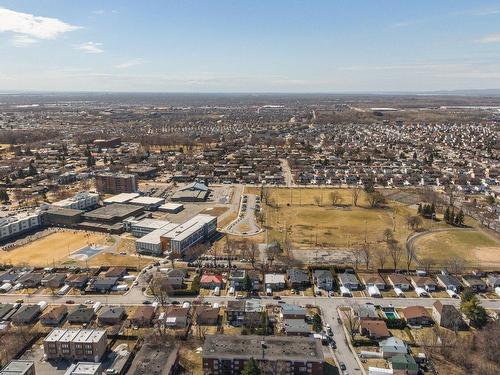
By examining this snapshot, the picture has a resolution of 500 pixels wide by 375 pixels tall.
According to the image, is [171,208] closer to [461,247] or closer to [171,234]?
[171,234]

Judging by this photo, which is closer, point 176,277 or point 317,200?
point 176,277

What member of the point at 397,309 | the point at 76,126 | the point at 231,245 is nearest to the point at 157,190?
the point at 231,245

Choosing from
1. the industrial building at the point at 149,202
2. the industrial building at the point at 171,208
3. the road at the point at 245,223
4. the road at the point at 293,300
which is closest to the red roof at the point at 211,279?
the road at the point at 293,300

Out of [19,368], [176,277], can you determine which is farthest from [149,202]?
[19,368]

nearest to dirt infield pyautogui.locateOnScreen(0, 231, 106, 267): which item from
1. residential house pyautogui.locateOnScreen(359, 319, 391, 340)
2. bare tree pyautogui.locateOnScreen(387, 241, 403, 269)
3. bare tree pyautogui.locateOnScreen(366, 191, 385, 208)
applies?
residential house pyautogui.locateOnScreen(359, 319, 391, 340)

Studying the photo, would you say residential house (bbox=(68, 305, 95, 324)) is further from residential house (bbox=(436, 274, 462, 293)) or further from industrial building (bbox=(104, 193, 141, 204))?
industrial building (bbox=(104, 193, 141, 204))

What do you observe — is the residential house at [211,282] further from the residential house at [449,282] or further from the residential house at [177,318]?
the residential house at [449,282]

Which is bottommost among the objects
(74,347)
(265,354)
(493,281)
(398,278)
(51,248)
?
(51,248)
